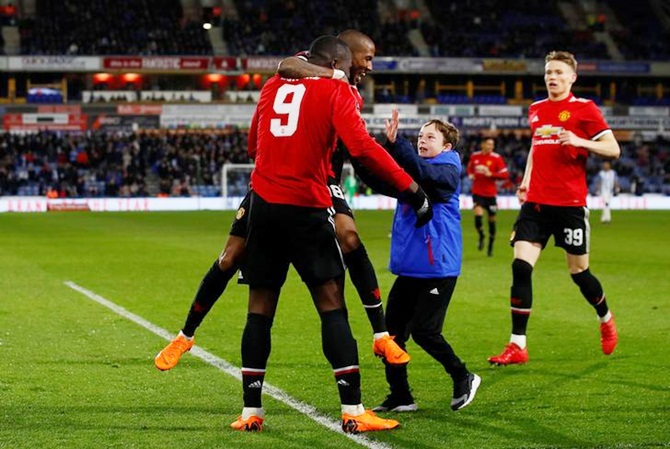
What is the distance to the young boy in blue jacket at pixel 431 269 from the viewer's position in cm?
720

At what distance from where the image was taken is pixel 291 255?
6590 millimetres

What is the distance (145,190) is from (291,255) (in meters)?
43.7

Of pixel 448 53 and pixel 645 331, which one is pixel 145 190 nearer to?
pixel 448 53

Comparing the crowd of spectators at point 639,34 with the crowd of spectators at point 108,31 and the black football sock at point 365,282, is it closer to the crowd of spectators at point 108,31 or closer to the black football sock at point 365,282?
the crowd of spectators at point 108,31

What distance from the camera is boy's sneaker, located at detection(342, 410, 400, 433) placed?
644cm

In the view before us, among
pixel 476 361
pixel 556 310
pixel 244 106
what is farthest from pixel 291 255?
pixel 244 106

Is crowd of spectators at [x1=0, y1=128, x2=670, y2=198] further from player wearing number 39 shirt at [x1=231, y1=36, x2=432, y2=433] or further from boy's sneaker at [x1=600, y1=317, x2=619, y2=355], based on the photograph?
player wearing number 39 shirt at [x1=231, y1=36, x2=432, y2=433]

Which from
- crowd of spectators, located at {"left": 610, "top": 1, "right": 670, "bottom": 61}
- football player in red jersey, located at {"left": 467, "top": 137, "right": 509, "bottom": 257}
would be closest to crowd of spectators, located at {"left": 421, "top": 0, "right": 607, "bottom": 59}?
crowd of spectators, located at {"left": 610, "top": 1, "right": 670, "bottom": 61}

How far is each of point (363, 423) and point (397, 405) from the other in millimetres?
781

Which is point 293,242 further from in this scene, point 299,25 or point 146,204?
point 299,25

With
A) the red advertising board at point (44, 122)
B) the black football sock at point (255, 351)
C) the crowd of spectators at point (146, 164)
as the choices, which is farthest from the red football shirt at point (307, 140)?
the red advertising board at point (44, 122)

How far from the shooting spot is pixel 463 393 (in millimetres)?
7199

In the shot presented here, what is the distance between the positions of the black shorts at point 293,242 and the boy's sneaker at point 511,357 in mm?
2873

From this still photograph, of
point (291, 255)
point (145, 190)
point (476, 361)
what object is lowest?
point (145, 190)
